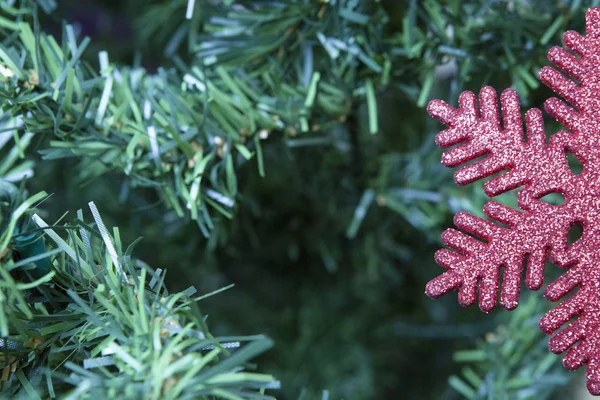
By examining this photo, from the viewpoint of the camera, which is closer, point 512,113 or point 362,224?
point 512,113

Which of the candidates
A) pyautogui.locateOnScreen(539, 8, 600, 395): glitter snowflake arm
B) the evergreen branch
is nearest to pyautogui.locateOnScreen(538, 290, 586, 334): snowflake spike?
pyautogui.locateOnScreen(539, 8, 600, 395): glitter snowflake arm

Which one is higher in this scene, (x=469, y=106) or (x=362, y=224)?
(x=469, y=106)

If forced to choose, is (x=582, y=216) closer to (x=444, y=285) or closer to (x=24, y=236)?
(x=444, y=285)

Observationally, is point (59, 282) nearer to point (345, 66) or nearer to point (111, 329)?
point (111, 329)

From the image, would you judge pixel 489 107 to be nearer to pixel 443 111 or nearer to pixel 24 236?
pixel 443 111

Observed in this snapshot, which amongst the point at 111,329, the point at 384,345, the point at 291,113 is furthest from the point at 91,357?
the point at 384,345

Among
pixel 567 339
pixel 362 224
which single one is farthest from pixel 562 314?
pixel 362 224

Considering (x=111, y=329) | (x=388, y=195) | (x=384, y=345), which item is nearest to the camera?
(x=111, y=329)
